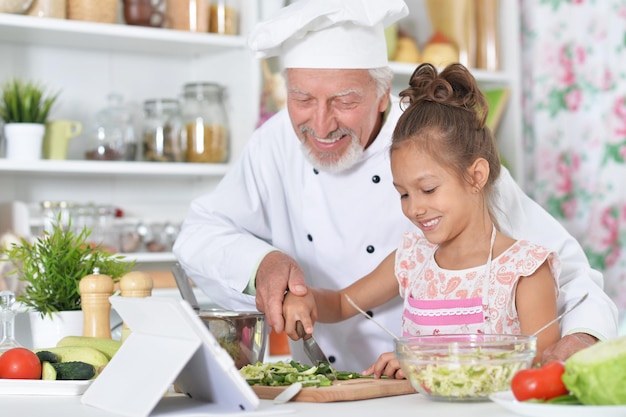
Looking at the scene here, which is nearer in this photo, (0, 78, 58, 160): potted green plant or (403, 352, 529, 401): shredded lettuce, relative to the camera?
(403, 352, 529, 401): shredded lettuce

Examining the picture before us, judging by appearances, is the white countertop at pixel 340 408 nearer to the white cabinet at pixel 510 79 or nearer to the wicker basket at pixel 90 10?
the wicker basket at pixel 90 10

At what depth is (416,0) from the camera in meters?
3.66

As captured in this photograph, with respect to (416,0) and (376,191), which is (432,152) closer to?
(376,191)

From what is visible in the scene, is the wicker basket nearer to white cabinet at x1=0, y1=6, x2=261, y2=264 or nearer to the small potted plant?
white cabinet at x1=0, y1=6, x2=261, y2=264

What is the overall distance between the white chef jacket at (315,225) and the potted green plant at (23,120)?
859mm

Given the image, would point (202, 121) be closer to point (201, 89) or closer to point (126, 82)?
point (201, 89)

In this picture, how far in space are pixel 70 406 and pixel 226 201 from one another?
94 cm

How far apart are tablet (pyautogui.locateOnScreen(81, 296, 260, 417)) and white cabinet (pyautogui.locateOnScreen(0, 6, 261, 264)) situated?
1.70m

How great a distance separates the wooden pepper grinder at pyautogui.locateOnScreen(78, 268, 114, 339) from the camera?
1629 millimetres

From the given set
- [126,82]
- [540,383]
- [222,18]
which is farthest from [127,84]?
[540,383]

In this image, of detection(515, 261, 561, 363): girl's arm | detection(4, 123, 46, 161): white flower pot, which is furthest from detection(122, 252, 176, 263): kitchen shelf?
detection(515, 261, 561, 363): girl's arm

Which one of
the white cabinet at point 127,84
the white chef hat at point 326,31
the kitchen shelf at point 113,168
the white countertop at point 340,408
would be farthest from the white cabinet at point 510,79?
the white countertop at point 340,408

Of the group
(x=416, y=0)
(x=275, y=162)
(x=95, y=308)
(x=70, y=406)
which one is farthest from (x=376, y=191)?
(x=416, y=0)

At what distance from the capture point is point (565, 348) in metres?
1.44
